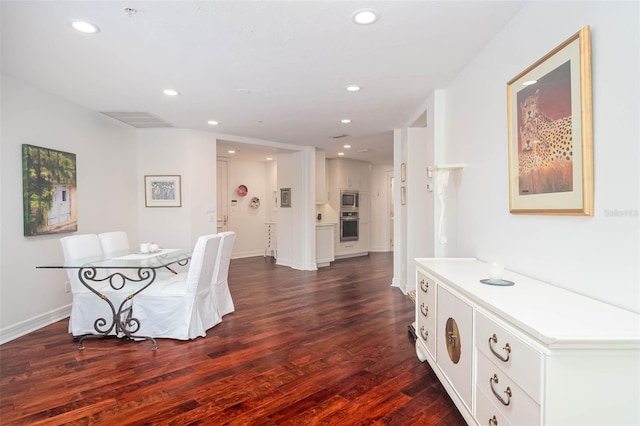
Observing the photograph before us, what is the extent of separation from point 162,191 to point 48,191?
1.60m

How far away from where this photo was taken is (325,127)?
5.09m

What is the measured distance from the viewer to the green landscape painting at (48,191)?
332 cm

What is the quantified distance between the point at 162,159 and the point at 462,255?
4388mm

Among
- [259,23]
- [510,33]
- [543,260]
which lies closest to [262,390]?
[543,260]

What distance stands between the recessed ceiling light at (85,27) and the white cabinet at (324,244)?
207 inches

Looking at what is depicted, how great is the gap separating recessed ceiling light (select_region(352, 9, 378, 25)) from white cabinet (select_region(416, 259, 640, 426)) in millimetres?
1688

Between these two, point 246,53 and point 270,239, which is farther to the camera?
point 270,239

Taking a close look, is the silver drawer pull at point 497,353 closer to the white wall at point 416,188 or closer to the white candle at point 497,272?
the white candle at point 497,272

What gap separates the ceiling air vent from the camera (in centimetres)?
430

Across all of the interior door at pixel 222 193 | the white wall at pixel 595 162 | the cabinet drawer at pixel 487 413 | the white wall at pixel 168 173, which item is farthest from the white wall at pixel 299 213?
the cabinet drawer at pixel 487 413

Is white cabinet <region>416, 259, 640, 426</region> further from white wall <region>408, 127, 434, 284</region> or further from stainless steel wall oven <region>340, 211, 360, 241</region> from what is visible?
stainless steel wall oven <region>340, 211, 360, 241</region>

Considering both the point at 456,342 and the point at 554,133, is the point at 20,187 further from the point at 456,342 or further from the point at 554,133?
the point at 554,133

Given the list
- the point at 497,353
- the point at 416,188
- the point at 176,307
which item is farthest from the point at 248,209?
the point at 497,353

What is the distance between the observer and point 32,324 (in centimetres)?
340
